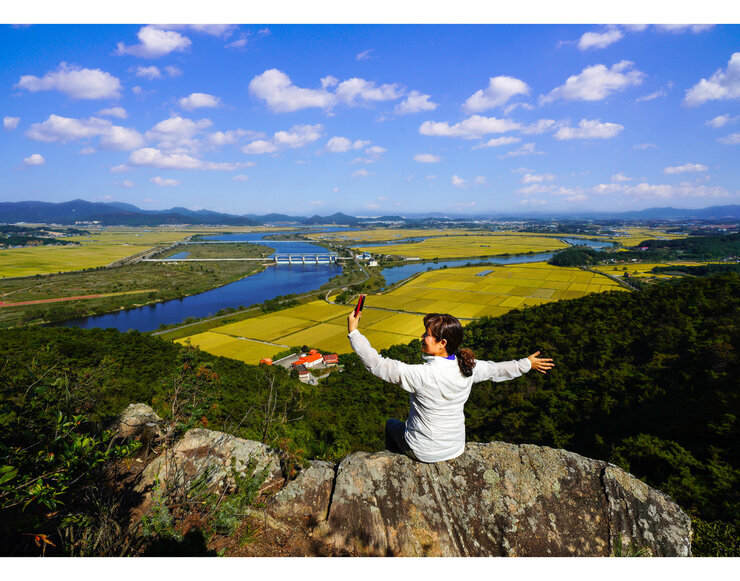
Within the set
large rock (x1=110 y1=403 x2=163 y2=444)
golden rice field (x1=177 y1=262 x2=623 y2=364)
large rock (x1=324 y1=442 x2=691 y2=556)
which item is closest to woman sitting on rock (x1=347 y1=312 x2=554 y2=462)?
large rock (x1=324 y1=442 x2=691 y2=556)

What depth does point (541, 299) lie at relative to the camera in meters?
48.1

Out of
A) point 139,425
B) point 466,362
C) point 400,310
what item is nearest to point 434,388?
point 466,362

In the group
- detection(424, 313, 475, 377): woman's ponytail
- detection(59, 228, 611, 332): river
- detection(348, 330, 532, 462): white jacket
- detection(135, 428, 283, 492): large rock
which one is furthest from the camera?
detection(59, 228, 611, 332): river

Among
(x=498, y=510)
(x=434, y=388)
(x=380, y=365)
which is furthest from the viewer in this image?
(x=498, y=510)

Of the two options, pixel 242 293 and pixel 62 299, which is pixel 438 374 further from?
pixel 62 299

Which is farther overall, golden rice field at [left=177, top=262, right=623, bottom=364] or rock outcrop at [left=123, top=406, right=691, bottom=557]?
golden rice field at [left=177, top=262, right=623, bottom=364]

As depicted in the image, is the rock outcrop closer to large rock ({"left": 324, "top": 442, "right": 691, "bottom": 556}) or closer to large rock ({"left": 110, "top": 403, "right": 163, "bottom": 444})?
large rock ({"left": 324, "top": 442, "right": 691, "bottom": 556})

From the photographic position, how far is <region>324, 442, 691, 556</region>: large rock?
346cm

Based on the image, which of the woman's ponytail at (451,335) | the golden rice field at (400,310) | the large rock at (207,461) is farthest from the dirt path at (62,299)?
the woman's ponytail at (451,335)

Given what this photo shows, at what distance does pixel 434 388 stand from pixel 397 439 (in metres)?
1.45

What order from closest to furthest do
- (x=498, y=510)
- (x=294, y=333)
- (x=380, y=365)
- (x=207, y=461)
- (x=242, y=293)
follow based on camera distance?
(x=380, y=365) → (x=498, y=510) → (x=207, y=461) → (x=294, y=333) → (x=242, y=293)

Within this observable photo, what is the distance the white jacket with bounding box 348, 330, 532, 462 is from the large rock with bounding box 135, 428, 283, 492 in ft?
7.17

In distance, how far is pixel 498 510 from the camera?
12.1ft

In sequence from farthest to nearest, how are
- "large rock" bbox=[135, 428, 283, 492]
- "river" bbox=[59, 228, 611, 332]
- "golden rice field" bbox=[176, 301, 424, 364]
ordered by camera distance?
"river" bbox=[59, 228, 611, 332] < "golden rice field" bbox=[176, 301, 424, 364] < "large rock" bbox=[135, 428, 283, 492]
